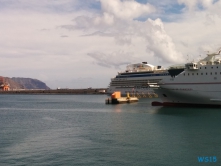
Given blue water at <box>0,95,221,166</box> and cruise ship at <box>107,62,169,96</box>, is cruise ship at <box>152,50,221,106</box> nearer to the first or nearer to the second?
blue water at <box>0,95,221,166</box>

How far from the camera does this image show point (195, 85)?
41156 mm

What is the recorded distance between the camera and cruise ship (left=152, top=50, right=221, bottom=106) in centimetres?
3984

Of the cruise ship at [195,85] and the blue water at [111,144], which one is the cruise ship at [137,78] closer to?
the cruise ship at [195,85]

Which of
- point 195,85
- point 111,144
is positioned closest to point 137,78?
point 195,85

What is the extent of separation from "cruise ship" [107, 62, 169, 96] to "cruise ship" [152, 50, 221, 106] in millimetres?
45975

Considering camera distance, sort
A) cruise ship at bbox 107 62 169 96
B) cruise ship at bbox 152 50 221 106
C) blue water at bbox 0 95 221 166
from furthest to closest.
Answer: cruise ship at bbox 107 62 169 96
cruise ship at bbox 152 50 221 106
blue water at bbox 0 95 221 166

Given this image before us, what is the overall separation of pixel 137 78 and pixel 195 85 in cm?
5514

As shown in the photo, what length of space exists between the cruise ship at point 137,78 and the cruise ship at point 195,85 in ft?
151

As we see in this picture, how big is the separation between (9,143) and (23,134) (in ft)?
11.4

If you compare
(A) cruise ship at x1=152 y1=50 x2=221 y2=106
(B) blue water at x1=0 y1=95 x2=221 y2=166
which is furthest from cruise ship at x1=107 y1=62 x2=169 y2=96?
(B) blue water at x1=0 y1=95 x2=221 y2=166

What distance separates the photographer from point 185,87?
42031 millimetres

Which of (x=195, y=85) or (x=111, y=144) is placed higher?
(x=195, y=85)

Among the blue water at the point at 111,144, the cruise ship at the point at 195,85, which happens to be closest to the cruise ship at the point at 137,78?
the cruise ship at the point at 195,85

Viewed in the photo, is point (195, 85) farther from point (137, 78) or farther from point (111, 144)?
point (137, 78)
